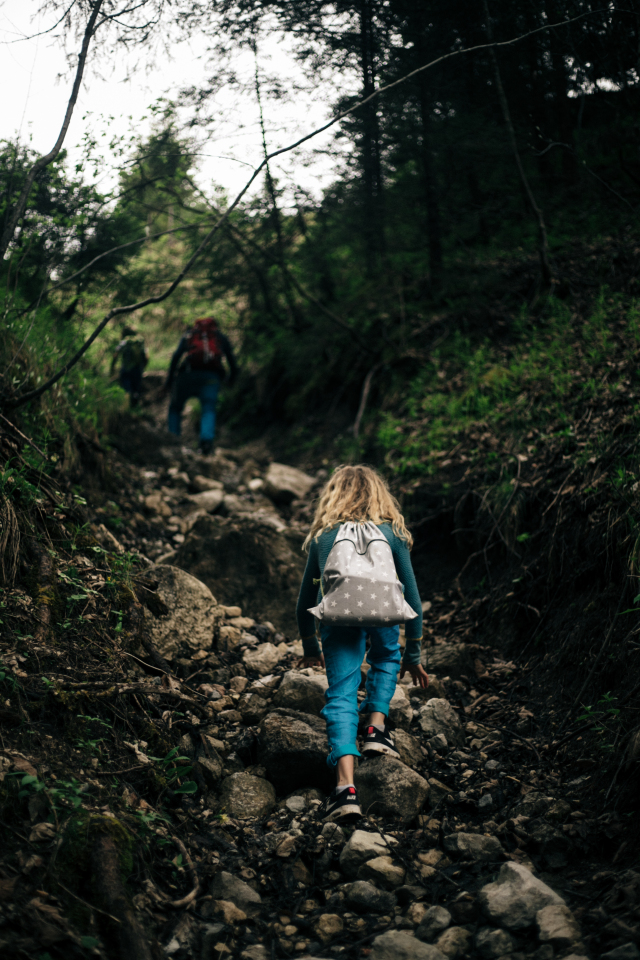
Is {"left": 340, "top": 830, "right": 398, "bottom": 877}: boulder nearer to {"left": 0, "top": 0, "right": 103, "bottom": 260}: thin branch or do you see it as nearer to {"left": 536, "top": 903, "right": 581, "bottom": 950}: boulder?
{"left": 536, "top": 903, "right": 581, "bottom": 950}: boulder

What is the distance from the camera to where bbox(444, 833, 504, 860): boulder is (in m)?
2.46

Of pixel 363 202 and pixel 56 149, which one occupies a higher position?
pixel 363 202

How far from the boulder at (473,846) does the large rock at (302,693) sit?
1.03 metres

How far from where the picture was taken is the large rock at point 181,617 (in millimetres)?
3629

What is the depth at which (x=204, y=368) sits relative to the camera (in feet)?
27.9

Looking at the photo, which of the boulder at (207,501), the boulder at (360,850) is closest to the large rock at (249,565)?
the boulder at (207,501)

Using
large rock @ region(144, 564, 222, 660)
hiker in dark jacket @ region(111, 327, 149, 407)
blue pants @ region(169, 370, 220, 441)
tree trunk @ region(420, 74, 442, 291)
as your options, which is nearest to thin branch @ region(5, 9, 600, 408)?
large rock @ region(144, 564, 222, 660)

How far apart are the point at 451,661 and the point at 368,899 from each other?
189cm

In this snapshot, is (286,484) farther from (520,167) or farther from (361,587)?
(520,167)

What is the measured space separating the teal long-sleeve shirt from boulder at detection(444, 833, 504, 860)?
2.95 ft

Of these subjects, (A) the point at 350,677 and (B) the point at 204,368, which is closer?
(A) the point at 350,677

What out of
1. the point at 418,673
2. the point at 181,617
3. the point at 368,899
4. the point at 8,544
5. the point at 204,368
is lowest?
the point at 368,899

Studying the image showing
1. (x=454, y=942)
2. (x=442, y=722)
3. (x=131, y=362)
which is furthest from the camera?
(x=131, y=362)

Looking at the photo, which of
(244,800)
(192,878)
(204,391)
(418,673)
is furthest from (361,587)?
(204,391)
